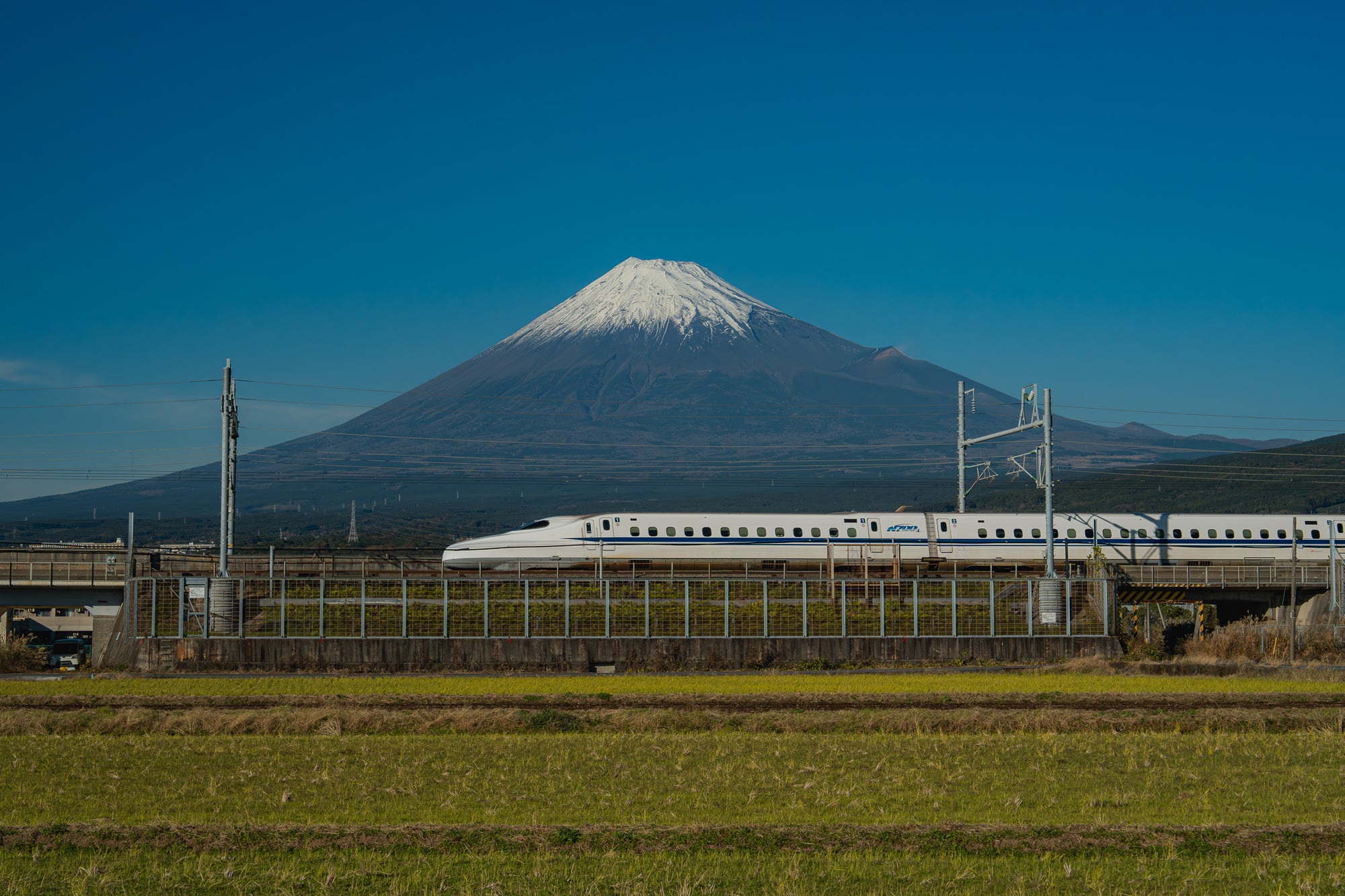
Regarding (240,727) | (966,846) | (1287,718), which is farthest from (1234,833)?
(240,727)

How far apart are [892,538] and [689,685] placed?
29857 mm

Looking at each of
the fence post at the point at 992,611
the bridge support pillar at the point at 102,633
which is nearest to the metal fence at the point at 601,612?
the fence post at the point at 992,611

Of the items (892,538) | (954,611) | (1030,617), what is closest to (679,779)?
(954,611)

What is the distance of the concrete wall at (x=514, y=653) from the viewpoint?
125 ft

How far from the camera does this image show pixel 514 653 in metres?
38.7

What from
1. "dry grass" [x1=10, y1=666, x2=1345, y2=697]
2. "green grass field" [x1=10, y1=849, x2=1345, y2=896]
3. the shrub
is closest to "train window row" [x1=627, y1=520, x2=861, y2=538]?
"dry grass" [x1=10, y1=666, x2=1345, y2=697]

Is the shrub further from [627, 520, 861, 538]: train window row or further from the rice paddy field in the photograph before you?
[627, 520, 861, 538]: train window row

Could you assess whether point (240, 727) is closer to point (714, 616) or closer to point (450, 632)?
point (450, 632)

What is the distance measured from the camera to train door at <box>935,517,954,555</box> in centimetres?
6172

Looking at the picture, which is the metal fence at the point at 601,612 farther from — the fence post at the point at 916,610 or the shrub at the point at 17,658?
the shrub at the point at 17,658

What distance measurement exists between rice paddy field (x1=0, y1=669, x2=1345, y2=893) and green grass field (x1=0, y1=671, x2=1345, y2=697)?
1553 millimetres

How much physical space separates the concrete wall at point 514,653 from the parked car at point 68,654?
24.3ft

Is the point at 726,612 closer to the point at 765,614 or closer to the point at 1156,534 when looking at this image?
the point at 765,614

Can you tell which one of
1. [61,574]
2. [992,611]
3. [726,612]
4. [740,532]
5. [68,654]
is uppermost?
[740,532]
